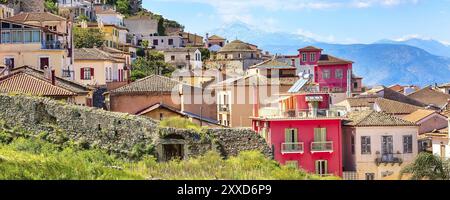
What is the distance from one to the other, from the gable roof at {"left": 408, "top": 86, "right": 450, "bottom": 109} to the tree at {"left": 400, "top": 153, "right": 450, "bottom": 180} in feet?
61.6

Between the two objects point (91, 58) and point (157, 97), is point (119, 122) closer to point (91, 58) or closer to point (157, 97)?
point (157, 97)

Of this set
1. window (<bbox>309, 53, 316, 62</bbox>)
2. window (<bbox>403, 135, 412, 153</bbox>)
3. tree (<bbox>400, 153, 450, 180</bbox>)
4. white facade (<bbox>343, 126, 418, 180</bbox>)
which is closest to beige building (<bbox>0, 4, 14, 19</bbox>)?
window (<bbox>309, 53, 316, 62</bbox>)

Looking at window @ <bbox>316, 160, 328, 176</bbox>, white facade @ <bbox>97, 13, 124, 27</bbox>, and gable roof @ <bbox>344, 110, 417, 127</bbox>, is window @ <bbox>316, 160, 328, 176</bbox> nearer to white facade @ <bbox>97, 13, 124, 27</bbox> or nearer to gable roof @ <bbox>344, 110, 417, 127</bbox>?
gable roof @ <bbox>344, 110, 417, 127</bbox>

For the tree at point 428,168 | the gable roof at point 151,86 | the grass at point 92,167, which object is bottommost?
the tree at point 428,168

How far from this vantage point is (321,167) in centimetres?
2042

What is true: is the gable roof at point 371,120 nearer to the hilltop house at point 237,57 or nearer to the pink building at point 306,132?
the pink building at point 306,132

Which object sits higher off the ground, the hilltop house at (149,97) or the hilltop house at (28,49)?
the hilltop house at (28,49)

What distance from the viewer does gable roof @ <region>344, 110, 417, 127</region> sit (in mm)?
21750

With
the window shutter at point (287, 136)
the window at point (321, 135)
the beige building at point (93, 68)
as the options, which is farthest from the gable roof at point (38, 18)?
the window at point (321, 135)

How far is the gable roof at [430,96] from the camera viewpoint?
35656mm

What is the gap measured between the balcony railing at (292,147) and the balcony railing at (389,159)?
173 cm

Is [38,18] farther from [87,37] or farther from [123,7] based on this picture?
[123,7]
